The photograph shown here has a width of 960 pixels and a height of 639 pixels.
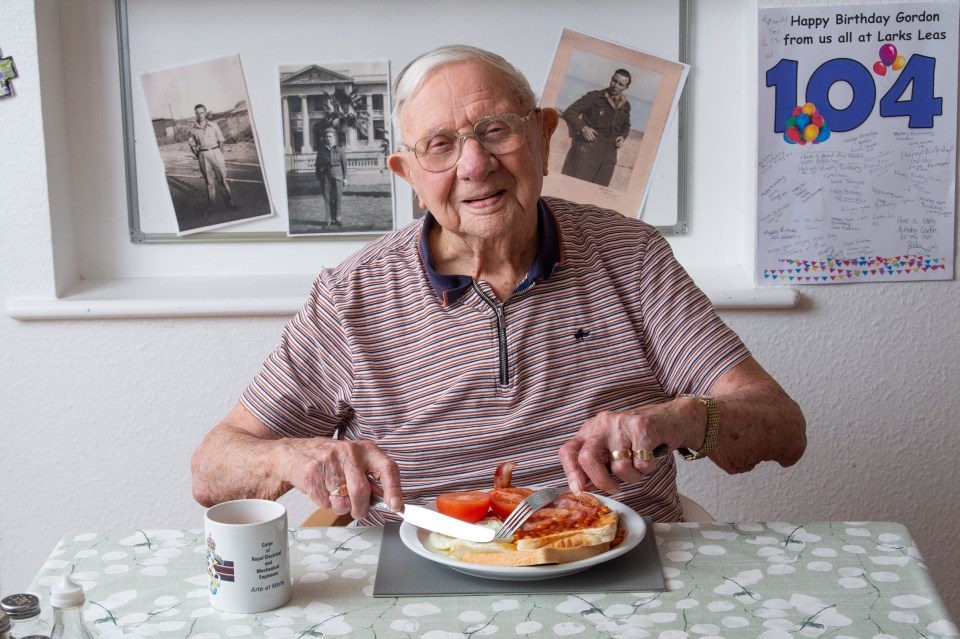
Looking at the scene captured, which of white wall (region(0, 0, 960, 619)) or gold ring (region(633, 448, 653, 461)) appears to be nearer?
gold ring (region(633, 448, 653, 461))

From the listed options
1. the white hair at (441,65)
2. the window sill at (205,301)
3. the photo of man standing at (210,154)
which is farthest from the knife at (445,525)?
the photo of man standing at (210,154)

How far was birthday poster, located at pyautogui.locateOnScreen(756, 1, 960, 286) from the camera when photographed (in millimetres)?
2232

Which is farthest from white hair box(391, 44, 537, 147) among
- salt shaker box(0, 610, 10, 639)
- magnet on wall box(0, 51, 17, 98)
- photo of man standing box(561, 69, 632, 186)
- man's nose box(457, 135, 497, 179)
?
magnet on wall box(0, 51, 17, 98)

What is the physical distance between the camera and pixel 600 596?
1.06 m

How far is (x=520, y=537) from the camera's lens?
1139mm

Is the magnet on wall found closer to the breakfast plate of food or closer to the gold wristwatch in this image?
the breakfast plate of food

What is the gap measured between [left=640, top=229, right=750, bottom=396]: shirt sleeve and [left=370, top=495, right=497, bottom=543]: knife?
1.79ft

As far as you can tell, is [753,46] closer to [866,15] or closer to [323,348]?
[866,15]

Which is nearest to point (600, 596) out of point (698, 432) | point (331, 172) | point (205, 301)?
point (698, 432)

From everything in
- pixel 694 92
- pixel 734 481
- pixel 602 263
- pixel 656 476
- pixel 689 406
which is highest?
pixel 694 92

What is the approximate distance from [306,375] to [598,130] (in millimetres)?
1105

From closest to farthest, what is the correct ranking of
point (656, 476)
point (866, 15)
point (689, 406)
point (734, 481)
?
point (689, 406)
point (656, 476)
point (866, 15)
point (734, 481)

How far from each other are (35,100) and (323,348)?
113 cm

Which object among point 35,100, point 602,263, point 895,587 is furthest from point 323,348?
point 35,100
